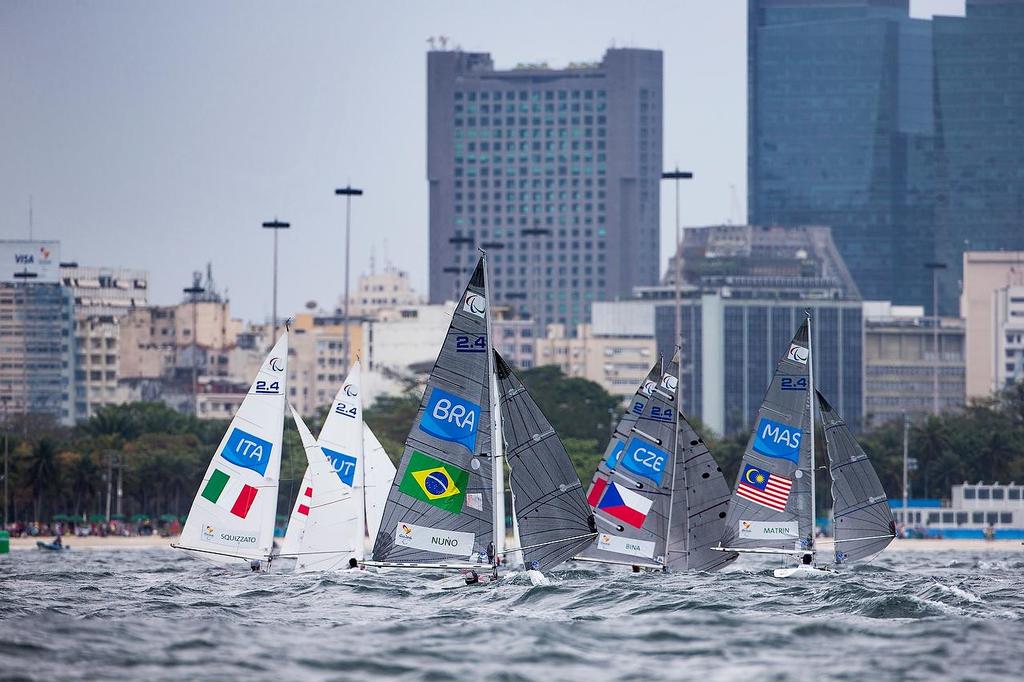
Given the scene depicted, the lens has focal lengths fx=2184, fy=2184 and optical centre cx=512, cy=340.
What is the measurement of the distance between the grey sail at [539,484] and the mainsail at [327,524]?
1154 centimetres

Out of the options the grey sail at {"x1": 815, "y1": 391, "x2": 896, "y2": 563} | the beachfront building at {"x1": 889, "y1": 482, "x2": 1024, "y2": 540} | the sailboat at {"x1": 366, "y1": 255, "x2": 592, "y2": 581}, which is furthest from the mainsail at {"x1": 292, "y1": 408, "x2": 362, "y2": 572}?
the beachfront building at {"x1": 889, "y1": 482, "x2": 1024, "y2": 540}

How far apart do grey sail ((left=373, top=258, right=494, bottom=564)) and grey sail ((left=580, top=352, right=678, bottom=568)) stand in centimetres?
1081

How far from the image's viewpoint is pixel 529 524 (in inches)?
2108

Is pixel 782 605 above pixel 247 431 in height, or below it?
below

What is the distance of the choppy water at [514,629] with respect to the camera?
40594 mm

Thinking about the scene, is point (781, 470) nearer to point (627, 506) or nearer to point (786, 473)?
point (786, 473)

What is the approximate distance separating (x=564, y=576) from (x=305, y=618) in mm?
16485

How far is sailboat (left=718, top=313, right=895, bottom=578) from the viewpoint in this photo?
213 ft

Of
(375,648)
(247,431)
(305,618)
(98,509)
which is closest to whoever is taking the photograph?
(375,648)

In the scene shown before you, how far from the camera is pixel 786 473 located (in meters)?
65.7

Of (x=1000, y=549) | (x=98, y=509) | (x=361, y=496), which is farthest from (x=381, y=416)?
(x=361, y=496)

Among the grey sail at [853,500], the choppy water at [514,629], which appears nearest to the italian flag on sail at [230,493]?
the choppy water at [514,629]

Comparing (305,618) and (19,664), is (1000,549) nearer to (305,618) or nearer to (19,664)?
(305,618)

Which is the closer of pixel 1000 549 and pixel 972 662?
pixel 972 662
